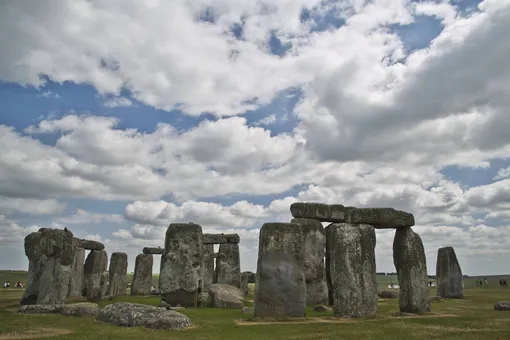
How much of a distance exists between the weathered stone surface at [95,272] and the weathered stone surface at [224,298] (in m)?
7.56

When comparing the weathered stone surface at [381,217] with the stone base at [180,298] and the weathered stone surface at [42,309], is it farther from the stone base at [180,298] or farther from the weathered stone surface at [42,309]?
the weathered stone surface at [42,309]

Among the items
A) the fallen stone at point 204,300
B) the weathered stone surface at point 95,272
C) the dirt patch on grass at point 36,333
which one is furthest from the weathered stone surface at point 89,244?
the dirt patch on grass at point 36,333

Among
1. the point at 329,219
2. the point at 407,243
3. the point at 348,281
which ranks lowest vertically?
the point at 348,281

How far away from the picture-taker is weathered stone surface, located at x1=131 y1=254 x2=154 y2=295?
107 feet

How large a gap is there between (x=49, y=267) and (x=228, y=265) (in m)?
15.0

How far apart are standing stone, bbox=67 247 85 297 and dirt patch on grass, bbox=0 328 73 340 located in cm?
1489

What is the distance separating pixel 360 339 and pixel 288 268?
512 centimetres

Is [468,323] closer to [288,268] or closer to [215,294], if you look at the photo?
[288,268]

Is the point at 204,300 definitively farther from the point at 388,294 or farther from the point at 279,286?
the point at 388,294

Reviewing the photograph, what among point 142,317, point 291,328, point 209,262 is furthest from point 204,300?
point 209,262

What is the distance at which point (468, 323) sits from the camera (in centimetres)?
1392

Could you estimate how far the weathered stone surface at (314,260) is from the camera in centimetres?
2178

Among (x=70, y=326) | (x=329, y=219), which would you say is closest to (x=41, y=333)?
(x=70, y=326)

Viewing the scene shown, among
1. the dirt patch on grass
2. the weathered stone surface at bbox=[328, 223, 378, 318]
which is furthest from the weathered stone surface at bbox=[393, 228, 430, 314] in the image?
the dirt patch on grass
